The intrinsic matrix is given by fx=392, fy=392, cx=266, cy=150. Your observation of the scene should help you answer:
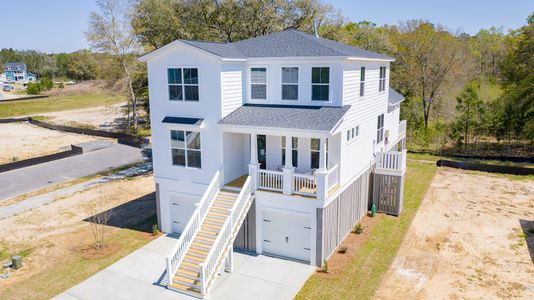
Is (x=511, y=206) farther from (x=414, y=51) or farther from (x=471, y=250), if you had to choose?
(x=414, y=51)

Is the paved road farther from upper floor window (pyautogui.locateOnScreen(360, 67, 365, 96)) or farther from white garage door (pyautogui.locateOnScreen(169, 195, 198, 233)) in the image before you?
upper floor window (pyautogui.locateOnScreen(360, 67, 365, 96))

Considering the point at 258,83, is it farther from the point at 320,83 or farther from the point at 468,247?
the point at 468,247

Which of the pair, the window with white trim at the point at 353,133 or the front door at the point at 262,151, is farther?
the front door at the point at 262,151

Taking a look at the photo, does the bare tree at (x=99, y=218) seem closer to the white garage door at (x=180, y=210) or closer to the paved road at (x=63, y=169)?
the white garage door at (x=180, y=210)

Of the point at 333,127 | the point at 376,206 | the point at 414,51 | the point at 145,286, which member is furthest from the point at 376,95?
the point at 414,51

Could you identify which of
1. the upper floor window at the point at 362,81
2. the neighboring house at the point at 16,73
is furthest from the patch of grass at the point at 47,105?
the neighboring house at the point at 16,73

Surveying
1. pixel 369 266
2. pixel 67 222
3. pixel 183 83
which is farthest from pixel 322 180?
pixel 67 222
